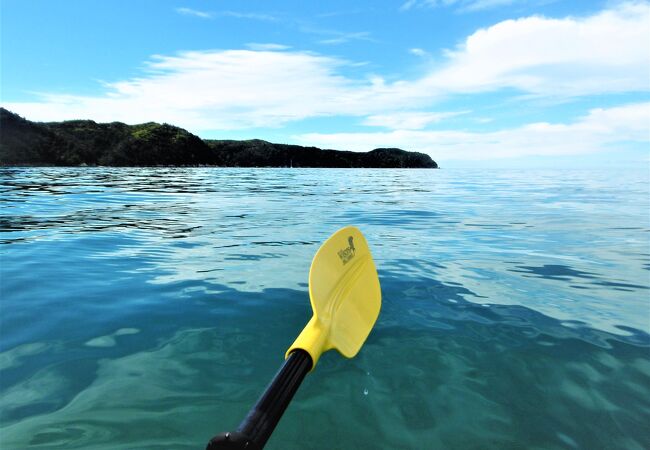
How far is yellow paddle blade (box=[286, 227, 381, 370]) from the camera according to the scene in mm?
2596

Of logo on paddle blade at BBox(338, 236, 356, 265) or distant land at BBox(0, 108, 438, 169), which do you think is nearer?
logo on paddle blade at BBox(338, 236, 356, 265)

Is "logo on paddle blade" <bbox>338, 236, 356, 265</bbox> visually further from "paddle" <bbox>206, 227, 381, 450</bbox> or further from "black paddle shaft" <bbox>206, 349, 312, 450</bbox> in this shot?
"black paddle shaft" <bbox>206, 349, 312, 450</bbox>

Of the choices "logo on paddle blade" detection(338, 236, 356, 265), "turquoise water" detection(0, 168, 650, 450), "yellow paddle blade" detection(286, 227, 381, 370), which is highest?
"logo on paddle blade" detection(338, 236, 356, 265)

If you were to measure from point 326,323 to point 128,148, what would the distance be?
481 feet

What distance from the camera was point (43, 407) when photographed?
8.63 feet

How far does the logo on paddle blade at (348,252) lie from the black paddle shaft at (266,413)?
4.79ft

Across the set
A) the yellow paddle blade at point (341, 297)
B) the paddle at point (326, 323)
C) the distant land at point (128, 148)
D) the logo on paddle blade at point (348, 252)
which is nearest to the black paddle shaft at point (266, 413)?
the paddle at point (326, 323)

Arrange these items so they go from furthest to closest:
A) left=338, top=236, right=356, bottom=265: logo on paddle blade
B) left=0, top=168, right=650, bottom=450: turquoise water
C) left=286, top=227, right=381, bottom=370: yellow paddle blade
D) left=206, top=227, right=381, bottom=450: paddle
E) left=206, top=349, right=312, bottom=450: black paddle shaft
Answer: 1. left=338, top=236, right=356, bottom=265: logo on paddle blade
2. left=286, top=227, right=381, bottom=370: yellow paddle blade
3. left=0, top=168, right=650, bottom=450: turquoise water
4. left=206, top=227, right=381, bottom=450: paddle
5. left=206, top=349, right=312, bottom=450: black paddle shaft

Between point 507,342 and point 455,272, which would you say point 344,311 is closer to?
point 507,342

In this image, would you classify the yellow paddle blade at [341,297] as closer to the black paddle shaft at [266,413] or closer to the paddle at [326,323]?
the paddle at [326,323]

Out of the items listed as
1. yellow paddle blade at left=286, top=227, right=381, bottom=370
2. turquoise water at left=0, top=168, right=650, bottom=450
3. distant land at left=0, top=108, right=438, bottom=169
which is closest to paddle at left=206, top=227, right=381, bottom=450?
yellow paddle blade at left=286, top=227, right=381, bottom=370

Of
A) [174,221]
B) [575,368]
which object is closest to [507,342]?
[575,368]

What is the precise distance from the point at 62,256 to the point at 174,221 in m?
4.27

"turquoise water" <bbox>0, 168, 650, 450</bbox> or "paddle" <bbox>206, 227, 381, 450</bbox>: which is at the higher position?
"paddle" <bbox>206, 227, 381, 450</bbox>
